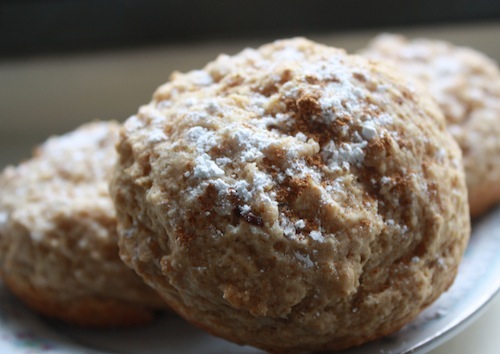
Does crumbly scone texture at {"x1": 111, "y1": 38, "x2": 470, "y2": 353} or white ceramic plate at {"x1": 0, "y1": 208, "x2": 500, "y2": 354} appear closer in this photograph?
crumbly scone texture at {"x1": 111, "y1": 38, "x2": 470, "y2": 353}

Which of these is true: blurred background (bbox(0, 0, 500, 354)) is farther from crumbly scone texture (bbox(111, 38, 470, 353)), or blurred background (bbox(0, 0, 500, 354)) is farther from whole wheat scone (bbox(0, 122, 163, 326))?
crumbly scone texture (bbox(111, 38, 470, 353))

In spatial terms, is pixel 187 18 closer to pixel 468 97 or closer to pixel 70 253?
pixel 468 97

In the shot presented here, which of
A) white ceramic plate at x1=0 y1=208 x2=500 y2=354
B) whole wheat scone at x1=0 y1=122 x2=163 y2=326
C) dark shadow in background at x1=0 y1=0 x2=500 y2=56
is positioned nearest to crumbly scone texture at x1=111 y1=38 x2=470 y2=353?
white ceramic plate at x1=0 y1=208 x2=500 y2=354

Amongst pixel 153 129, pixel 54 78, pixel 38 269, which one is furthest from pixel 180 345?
pixel 54 78

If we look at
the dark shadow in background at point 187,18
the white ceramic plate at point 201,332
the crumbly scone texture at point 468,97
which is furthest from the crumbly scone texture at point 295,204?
the dark shadow in background at point 187,18

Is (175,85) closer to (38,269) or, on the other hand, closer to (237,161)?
(237,161)

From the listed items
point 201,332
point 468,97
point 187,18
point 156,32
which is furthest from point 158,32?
point 201,332

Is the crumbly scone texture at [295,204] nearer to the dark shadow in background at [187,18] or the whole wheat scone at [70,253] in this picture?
the whole wheat scone at [70,253]
